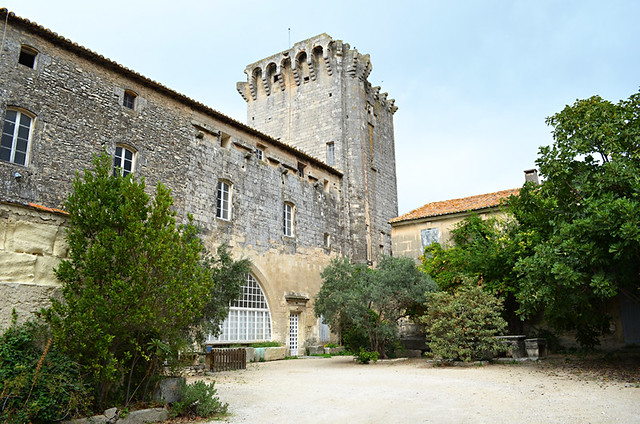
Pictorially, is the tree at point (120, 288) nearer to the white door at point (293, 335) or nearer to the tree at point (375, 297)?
the tree at point (375, 297)

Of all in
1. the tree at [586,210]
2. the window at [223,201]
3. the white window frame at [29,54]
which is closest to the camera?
the tree at [586,210]

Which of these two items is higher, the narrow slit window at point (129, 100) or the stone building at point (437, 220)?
the narrow slit window at point (129, 100)

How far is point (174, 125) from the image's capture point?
17.0 m

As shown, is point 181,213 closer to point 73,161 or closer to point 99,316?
point 73,161

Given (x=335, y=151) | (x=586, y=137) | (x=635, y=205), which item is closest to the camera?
(x=635, y=205)

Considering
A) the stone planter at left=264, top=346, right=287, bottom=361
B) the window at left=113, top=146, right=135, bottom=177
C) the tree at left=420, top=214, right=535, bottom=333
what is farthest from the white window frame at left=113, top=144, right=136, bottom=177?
the tree at left=420, top=214, right=535, bottom=333

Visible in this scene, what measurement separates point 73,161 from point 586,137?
14323 millimetres

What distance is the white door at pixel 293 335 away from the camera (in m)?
20.5

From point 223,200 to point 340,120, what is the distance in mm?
10717

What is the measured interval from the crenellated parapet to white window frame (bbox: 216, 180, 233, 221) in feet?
39.4

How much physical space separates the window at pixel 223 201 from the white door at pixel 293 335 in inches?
232

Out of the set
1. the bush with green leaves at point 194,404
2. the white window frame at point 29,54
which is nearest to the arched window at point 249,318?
the white window frame at point 29,54

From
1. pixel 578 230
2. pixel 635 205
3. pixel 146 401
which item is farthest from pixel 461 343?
pixel 146 401

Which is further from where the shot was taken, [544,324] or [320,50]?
[320,50]
